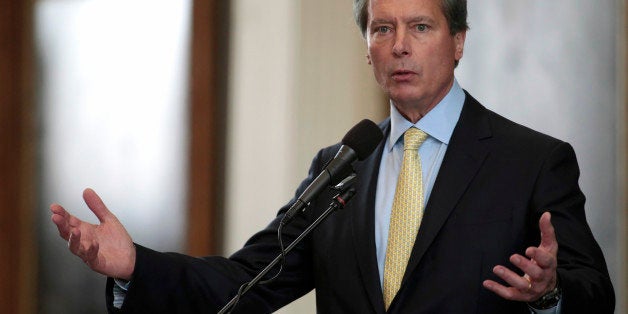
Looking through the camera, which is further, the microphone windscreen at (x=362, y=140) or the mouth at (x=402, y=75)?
the mouth at (x=402, y=75)

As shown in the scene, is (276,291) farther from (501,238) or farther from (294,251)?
(501,238)

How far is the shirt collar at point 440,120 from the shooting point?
Result: 243 cm

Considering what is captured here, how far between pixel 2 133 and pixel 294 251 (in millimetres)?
2655

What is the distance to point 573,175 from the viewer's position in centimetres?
226

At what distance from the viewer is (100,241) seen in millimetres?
2193

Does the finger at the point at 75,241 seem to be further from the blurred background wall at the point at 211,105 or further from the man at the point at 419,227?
the blurred background wall at the point at 211,105

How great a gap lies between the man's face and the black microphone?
0.36m

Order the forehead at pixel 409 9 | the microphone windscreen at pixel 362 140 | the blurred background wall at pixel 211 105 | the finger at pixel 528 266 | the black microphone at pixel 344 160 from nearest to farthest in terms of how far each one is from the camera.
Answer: the finger at pixel 528 266 → the black microphone at pixel 344 160 → the microphone windscreen at pixel 362 140 → the forehead at pixel 409 9 → the blurred background wall at pixel 211 105

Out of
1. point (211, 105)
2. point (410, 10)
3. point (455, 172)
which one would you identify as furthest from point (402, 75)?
point (211, 105)

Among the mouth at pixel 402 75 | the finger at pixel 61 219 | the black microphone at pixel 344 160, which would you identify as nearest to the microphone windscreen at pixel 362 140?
the black microphone at pixel 344 160

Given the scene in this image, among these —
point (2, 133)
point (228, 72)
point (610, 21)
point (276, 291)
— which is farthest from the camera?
point (2, 133)

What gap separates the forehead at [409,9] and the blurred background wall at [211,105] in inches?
33.9

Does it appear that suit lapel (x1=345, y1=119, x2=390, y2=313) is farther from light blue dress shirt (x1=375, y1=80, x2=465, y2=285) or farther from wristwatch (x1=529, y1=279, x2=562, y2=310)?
wristwatch (x1=529, y1=279, x2=562, y2=310)

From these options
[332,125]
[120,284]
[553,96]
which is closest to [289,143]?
[332,125]
